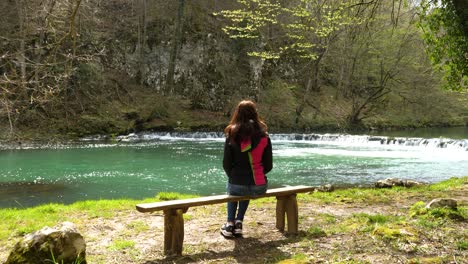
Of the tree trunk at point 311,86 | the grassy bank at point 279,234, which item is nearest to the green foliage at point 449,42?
the grassy bank at point 279,234

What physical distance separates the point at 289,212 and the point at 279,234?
0.35 metres

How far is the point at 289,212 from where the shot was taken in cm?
602

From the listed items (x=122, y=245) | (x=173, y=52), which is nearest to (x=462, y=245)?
(x=122, y=245)

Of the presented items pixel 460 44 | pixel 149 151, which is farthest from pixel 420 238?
pixel 149 151

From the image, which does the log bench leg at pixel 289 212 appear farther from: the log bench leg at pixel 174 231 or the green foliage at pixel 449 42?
the green foliage at pixel 449 42

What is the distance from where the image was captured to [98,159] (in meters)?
18.6

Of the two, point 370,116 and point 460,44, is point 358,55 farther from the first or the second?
point 460,44

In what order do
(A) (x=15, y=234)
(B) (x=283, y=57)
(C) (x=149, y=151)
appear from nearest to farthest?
(A) (x=15, y=234) < (C) (x=149, y=151) < (B) (x=283, y=57)

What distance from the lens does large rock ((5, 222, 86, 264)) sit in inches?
167

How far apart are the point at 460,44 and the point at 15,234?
23.9 feet

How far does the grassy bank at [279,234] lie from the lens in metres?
4.87

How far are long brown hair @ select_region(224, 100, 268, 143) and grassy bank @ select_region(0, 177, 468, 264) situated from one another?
1416mm

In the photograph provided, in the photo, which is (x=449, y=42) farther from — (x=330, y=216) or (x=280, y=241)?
(x=280, y=241)

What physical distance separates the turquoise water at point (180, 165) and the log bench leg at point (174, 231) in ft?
22.7
